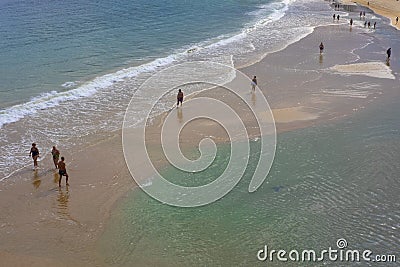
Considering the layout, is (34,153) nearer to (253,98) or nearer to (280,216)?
(280,216)

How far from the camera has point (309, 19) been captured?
6431cm

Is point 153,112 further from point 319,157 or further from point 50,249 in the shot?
point 50,249

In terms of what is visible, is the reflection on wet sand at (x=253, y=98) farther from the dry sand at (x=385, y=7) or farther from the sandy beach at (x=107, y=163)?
the dry sand at (x=385, y=7)

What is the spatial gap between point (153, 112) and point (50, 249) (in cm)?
1279

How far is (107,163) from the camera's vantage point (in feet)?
62.8

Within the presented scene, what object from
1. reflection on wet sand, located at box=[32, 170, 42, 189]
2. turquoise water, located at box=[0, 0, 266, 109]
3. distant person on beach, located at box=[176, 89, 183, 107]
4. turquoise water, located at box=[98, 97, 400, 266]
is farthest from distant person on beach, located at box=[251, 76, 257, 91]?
reflection on wet sand, located at box=[32, 170, 42, 189]

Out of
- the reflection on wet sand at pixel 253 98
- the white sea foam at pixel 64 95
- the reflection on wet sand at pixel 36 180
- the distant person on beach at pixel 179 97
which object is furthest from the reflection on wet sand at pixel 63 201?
the reflection on wet sand at pixel 253 98

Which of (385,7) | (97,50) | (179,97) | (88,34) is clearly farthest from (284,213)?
(385,7)

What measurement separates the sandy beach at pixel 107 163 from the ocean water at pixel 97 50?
1.74 metres

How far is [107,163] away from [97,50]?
24793mm

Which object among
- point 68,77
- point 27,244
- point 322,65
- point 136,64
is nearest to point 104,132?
point 27,244

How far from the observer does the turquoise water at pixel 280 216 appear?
44.0ft

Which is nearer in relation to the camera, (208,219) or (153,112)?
(208,219)

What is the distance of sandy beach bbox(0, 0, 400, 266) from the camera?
1391cm
